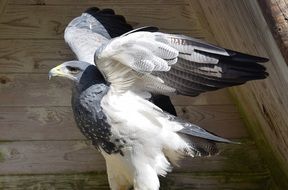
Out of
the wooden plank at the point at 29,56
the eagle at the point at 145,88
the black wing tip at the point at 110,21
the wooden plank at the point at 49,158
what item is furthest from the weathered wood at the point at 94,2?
the eagle at the point at 145,88

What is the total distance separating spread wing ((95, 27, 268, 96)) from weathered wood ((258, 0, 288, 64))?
0.06 meters

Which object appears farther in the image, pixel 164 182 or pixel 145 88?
pixel 164 182

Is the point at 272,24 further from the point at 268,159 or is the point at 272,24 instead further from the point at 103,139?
the point at 268,159

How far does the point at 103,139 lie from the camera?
54.2 inches

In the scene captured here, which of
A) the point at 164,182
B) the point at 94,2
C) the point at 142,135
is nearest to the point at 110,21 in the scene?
the point at 94,2

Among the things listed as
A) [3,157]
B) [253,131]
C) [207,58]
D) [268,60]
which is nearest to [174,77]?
[207,58]

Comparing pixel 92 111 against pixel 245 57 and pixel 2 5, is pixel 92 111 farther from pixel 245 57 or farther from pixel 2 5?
pixel 2 5

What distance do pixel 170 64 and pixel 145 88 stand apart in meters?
0.09

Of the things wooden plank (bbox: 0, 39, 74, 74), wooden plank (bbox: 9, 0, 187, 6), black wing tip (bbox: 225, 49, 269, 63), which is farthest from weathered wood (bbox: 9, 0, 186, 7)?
black wing tip (bbox: 225, 49, 269, 63)

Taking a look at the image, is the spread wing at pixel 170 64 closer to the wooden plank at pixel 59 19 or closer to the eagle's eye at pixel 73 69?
the eagle's eye at pixel 73 69

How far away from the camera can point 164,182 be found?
188cm

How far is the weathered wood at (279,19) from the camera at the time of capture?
4.01ft

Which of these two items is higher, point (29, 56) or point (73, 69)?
point (73, 69)

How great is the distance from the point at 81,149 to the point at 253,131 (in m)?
0.48
